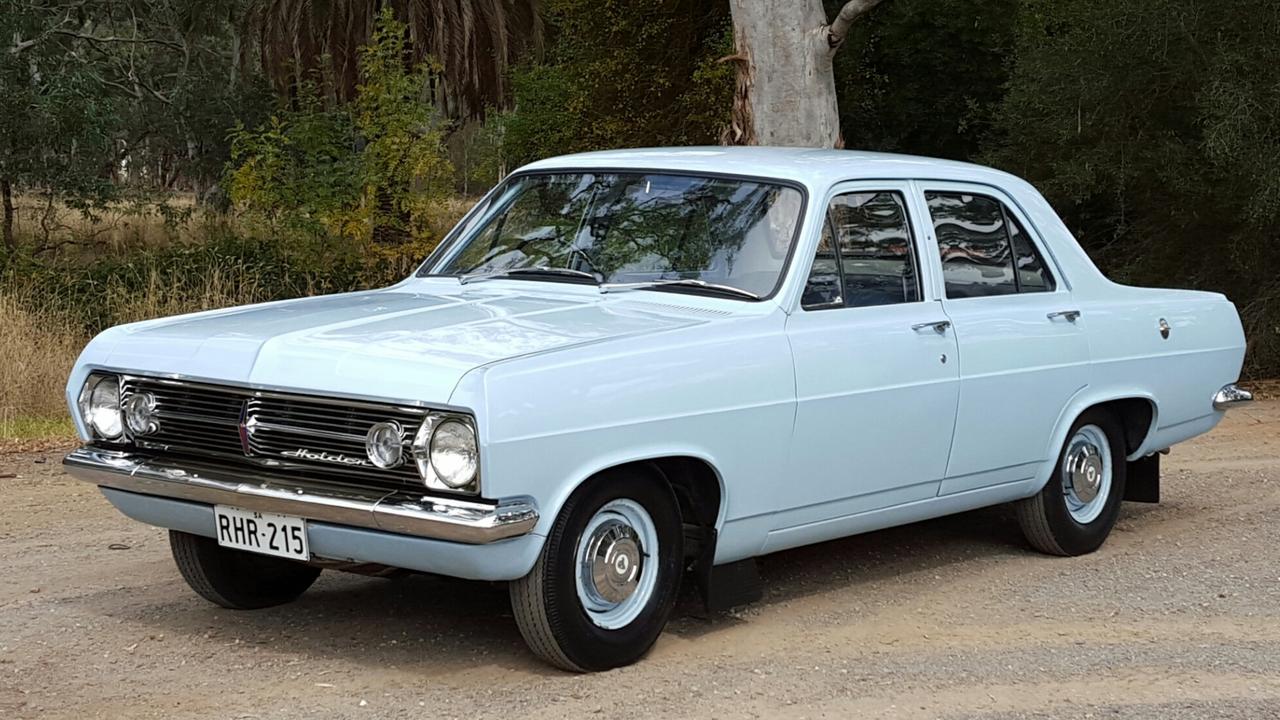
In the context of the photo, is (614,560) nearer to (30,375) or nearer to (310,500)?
(310,500)

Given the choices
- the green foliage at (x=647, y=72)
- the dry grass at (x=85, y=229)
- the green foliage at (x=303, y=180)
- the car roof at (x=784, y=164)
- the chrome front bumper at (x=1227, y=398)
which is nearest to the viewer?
the car roof at (x=784, y=164)

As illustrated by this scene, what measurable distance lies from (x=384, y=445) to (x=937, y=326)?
97.5 inches

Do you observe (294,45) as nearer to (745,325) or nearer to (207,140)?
(207,140)

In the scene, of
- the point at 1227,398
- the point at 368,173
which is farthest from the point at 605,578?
the point at 368,173

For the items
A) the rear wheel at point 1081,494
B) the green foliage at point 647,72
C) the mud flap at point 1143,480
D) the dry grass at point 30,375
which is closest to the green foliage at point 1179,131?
the green foliage at point 647,72

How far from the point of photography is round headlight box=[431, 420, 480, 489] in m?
5.00

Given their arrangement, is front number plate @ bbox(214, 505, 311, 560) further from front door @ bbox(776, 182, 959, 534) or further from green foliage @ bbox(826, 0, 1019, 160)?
green foliage @ bbox(826, 0, 1019, 160)

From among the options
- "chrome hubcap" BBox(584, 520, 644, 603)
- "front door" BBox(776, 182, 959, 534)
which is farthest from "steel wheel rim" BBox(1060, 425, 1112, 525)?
"chrome hubcap" BBox(584, 520, 644, 603)

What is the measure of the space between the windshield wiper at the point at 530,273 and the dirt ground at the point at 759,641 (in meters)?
1.23

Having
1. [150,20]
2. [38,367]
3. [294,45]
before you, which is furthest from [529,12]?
[150,20]

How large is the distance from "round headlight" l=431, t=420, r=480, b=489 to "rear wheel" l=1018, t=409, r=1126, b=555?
328cm

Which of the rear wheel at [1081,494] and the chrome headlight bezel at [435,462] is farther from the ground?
the chrome headlight bezel at [435,462]

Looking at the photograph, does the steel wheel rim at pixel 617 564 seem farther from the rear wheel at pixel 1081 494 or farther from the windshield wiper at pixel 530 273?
the rear wheel at pixel 1081 494

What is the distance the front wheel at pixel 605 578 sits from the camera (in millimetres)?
5250
